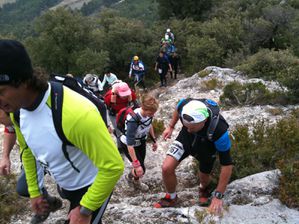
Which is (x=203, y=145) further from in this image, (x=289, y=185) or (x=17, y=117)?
(x=17, y=117)

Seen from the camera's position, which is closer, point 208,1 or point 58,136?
point 58,136

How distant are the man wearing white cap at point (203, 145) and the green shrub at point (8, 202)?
188 centimetres

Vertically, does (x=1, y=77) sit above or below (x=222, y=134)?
above

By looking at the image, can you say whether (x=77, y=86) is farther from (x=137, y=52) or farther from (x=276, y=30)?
(x=137, y=52)

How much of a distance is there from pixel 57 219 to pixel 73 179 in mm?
1875

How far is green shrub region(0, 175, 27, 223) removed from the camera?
4.50 meters

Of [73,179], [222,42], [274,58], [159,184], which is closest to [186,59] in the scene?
[222,42]

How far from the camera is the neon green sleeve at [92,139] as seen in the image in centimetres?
194

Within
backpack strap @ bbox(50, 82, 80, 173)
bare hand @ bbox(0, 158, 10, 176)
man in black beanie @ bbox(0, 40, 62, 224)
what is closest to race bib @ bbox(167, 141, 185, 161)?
bare hand @ bbox(0, 158, 10, 176)

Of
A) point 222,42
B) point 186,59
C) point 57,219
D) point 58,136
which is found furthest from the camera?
point 186,59

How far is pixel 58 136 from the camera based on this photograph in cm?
204

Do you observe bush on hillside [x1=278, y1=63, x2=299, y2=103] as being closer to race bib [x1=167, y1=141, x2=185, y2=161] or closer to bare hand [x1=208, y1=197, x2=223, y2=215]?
race bib [x1=167, y1=141, x2=185, y2=161]

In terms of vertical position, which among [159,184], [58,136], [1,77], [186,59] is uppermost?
[1,77]

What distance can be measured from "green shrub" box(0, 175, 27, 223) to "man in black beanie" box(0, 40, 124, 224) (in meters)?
2.55
